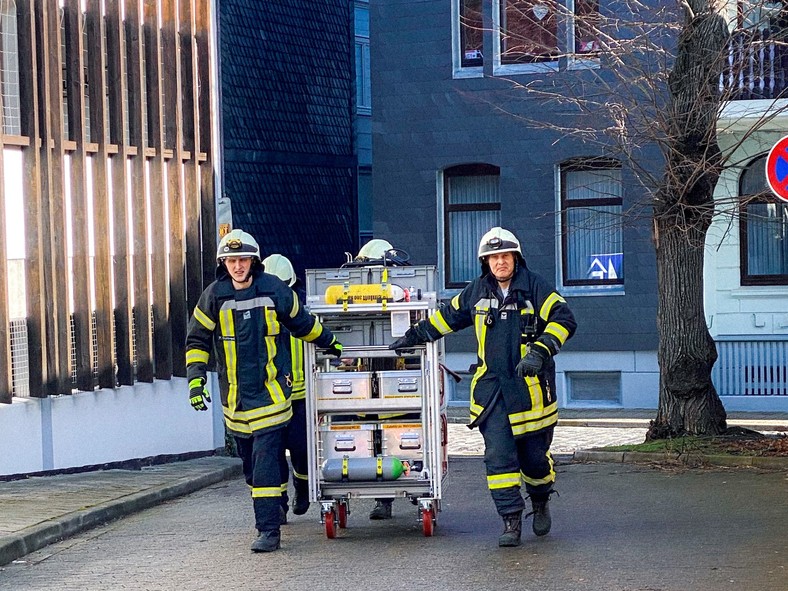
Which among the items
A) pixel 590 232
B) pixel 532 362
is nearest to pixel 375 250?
pixel 532 362

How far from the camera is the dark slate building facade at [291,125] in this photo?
22328mm

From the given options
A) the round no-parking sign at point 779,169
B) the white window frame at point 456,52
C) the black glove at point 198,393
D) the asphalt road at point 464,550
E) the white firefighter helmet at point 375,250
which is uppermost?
the white window frame at point 456,52

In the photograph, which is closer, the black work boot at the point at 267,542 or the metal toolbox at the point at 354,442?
the black work boot at the point at 267,542

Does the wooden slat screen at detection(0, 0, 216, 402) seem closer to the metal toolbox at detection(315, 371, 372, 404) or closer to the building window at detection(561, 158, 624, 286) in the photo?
the metal toolbox at detection(315, 371, 372, 404)

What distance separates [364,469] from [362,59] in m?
18.7

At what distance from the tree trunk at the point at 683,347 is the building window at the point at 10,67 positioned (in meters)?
6.38

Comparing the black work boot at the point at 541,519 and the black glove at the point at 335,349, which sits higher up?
the black glove at the point at 335,349

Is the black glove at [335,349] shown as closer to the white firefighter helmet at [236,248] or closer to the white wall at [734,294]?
the white firefighter helmet at [236,248]

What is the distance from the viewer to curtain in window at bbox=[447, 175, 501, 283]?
859 inches

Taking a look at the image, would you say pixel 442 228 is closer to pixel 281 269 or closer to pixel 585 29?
pixel 585 29

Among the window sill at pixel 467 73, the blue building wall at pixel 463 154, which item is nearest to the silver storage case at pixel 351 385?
the blue building wall at pixel 463 154

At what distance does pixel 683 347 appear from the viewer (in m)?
13.8

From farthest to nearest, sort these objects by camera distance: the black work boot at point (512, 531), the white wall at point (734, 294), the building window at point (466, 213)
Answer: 1. the building window at point (466, 213)
2. the white wall at point (734, 294)
3. the black work boot at point (512, 531)

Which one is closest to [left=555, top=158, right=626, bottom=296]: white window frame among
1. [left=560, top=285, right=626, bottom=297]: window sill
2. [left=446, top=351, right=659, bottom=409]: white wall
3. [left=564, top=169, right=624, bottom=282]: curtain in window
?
[left=560, top=285, right=626, bottom=297]: window sill
